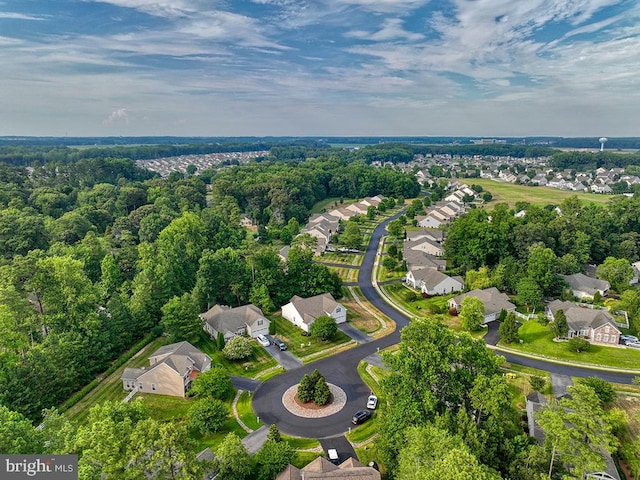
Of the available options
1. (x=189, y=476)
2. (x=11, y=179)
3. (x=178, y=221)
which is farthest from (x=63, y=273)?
(x=11, y=179)

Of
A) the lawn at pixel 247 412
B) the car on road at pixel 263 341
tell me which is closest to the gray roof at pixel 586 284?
the car on road at pixel 263 341

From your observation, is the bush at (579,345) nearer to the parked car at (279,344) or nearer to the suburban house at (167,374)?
the parked car at (279,344)

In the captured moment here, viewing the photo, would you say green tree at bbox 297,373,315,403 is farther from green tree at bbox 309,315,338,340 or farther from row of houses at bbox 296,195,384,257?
row of houses at bbox 296,195,384,257

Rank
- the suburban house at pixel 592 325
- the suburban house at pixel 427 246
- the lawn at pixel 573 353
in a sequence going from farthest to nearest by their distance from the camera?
1. the suburban house at pixel 427 246
2. the suburban house at pixel 592 325
3. the lawn at pixel 573 353

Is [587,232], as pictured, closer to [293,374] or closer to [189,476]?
[293,374]

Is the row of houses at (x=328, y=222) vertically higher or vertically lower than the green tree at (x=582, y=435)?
lower

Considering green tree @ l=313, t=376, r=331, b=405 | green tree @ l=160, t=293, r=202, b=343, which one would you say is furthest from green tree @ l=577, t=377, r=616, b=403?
green tree @ l=160, t=293, r=202, b=343

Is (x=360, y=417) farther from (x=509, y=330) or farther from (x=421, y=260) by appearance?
(x=421, y=260)

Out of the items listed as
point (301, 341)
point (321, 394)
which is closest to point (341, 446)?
point (321, 394)
